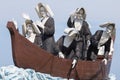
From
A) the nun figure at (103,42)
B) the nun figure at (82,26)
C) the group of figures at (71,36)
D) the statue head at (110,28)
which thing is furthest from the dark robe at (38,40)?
the statue head at (110,28)

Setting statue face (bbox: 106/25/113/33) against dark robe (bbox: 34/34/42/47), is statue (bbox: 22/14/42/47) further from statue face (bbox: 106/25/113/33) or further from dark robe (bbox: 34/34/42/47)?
statue face (bbox: 106/25/113/33)

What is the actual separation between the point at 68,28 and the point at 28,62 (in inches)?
35.4

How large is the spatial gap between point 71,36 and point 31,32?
2.01 ft

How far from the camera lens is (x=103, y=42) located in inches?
591

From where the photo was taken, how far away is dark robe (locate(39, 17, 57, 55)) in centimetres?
1479

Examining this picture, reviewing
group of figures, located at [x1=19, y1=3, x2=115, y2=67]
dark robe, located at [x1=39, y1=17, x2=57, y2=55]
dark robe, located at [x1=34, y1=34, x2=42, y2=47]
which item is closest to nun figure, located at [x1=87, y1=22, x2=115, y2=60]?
group of figures, located at [x1=19, y1=3, x2=115, y2=67]

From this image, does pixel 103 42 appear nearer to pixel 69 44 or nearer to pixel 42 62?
pixel 69 44

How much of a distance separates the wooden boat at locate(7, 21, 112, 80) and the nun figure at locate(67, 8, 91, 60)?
37 cm

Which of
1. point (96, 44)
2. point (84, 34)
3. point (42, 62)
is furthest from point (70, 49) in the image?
point (42, 62)

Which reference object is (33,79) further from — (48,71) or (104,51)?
(104,51)

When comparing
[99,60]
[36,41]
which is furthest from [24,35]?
[99,60]

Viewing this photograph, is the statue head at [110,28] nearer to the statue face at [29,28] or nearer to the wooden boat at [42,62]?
the wooden boat at [42,62]

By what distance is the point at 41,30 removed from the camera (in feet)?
48.8

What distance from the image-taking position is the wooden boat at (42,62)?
47.1ft
